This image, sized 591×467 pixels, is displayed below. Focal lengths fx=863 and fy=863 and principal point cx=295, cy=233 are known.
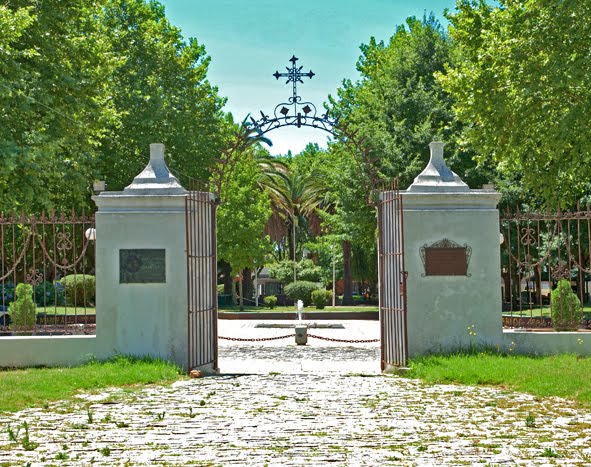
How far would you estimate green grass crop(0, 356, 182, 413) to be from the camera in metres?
11.0

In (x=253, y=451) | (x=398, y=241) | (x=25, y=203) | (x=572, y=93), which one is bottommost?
(x=253, y=451)

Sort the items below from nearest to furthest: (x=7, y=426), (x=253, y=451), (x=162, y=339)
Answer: (x=253, y=451), (x=7, y=426), (x=162, y=339)

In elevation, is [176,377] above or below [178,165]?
below

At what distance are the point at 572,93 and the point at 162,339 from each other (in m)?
11.1

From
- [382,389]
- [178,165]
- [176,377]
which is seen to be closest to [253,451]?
[382,389]

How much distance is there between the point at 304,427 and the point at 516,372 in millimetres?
4648

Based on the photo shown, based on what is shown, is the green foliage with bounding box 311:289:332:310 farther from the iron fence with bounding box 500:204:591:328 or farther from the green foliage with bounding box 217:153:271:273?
the iron fence with bounding box 500:204:591:328

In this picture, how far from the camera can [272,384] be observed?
501 inches

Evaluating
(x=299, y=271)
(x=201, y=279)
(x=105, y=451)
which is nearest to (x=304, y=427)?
(x=105, y=451)

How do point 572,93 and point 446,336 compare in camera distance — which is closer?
point 446,336

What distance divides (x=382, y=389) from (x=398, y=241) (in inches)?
125

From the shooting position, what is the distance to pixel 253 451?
25.2 feet

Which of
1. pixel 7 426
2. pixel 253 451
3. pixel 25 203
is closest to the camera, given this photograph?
pixel 253 451

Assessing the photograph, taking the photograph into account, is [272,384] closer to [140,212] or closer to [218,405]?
[218,405]
